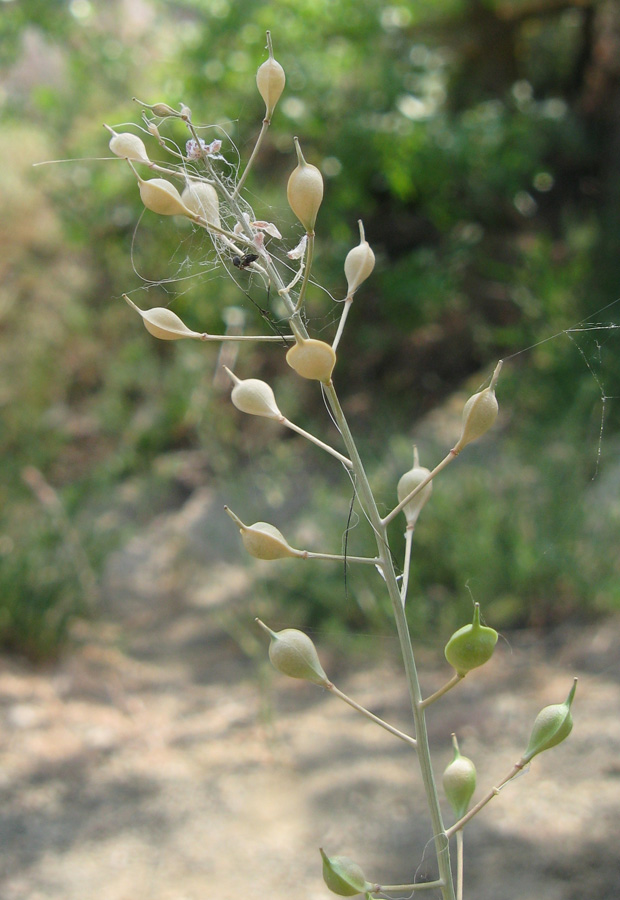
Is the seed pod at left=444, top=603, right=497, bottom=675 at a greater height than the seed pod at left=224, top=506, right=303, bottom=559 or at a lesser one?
lesser

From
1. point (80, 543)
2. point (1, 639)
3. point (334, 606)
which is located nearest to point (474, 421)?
point (334, 606)

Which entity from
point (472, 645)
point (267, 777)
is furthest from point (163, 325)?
point (267, 777)

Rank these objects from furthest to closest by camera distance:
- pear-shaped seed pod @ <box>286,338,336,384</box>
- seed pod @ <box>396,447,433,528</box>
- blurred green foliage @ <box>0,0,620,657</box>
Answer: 1. blurred green foliage @ <box>0,0,620,657</box>
2. seed pod @ <box>396,447,433,528</box>
3. pear-shaped seed pod @ <box>286,338,336,384</box>

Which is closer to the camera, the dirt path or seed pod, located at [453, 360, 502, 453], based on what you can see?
seed pod, located at [453, 360, 502, 453]

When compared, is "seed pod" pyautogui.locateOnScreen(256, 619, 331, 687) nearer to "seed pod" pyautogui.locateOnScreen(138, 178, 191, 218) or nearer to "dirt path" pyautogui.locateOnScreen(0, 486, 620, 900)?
"seed pod" pyautogui.locateOnScreen(138, 178, 191, 218)

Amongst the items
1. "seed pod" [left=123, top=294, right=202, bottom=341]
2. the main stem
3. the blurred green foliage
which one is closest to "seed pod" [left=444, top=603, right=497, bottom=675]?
the main stem

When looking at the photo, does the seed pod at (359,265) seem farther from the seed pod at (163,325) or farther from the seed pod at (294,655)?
the seed pod at (294,655)

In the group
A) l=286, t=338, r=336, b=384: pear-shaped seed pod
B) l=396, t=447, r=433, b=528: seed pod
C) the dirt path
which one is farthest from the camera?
the dirt path

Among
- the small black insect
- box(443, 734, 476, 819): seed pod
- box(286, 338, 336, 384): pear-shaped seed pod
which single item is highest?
the small black insect
